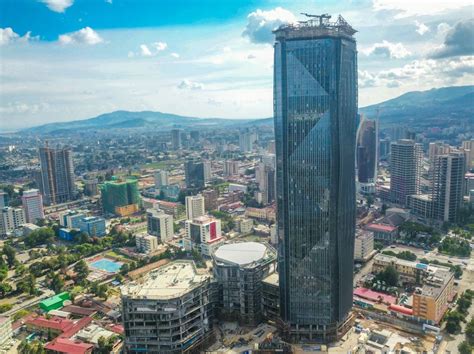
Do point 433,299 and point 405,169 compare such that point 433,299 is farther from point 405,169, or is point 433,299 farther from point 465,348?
point 405,169

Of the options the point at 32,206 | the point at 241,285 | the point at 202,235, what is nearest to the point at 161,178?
the point at 32,206

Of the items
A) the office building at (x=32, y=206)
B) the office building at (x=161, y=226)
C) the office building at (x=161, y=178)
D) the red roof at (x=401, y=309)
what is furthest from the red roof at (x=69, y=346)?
the office building at (x=161, y=178)

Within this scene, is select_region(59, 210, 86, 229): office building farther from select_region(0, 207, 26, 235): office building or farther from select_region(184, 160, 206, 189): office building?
select_region(184, 160, 206, 189): office building

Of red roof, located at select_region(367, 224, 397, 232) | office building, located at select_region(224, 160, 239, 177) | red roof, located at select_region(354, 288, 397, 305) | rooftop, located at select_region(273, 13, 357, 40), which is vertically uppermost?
rooftop, located at select_region(273, 13, 357, 40)

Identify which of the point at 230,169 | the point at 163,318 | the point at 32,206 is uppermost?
the point at 230,169

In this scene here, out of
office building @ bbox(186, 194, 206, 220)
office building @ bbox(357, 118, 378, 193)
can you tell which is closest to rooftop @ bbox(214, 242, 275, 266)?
office building @ bbox(186, 194, 206, 220)

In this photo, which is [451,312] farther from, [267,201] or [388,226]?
[267,201]
